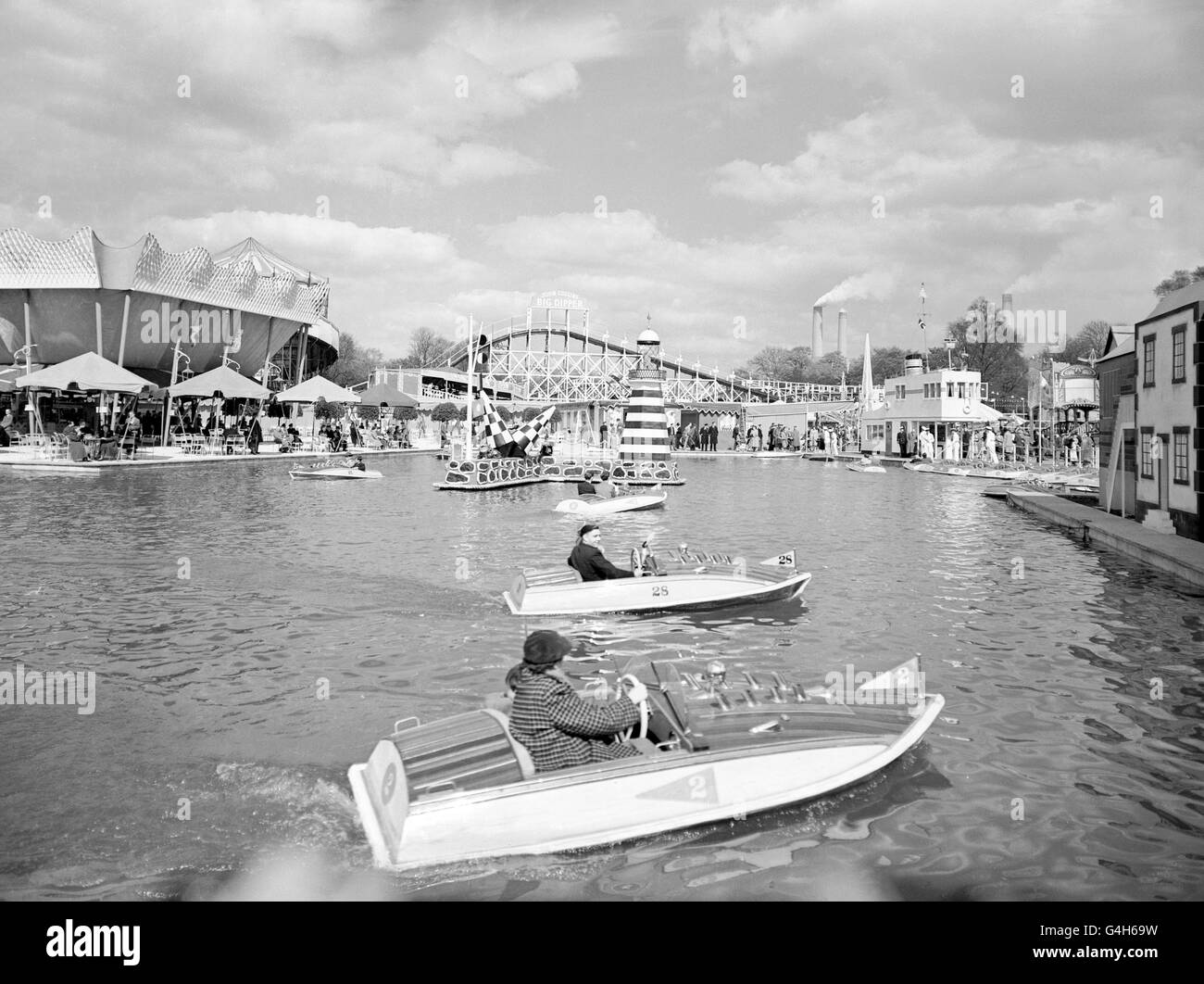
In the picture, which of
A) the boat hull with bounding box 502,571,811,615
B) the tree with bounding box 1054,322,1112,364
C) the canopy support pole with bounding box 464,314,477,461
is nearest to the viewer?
Result: the boat hull with bounding box 502,571,811,615

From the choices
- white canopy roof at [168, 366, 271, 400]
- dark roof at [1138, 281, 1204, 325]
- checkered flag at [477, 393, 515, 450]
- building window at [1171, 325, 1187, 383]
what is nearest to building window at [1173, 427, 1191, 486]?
building window at [1171, 325, 1187, 383]

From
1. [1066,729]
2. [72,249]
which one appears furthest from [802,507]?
[72,249]

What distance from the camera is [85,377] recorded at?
114ft

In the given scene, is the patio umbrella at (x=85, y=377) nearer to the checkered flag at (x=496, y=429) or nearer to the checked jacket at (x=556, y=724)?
the checkered flag at (x=496, y=429)

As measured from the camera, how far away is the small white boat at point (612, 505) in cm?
2214

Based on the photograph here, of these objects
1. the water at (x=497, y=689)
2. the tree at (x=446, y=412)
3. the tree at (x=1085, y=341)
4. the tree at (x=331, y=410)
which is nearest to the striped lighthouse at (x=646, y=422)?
the water at (x=497, y=689)

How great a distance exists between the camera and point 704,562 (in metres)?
12.2

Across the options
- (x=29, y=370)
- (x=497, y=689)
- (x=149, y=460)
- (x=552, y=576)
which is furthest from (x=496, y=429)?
(x=29, y=370)

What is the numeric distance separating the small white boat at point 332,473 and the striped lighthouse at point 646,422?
880cm

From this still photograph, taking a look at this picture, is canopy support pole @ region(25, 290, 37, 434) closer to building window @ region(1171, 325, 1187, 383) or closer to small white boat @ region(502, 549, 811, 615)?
small white boat @ region(502, 549, 811, 615)

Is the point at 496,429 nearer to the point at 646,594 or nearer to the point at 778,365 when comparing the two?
the point at 646,594

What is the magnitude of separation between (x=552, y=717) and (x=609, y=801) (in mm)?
593

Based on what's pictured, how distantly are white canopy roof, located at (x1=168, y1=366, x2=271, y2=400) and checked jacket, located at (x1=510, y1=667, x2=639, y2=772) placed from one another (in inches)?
1489

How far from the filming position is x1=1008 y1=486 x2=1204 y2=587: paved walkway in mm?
14539
